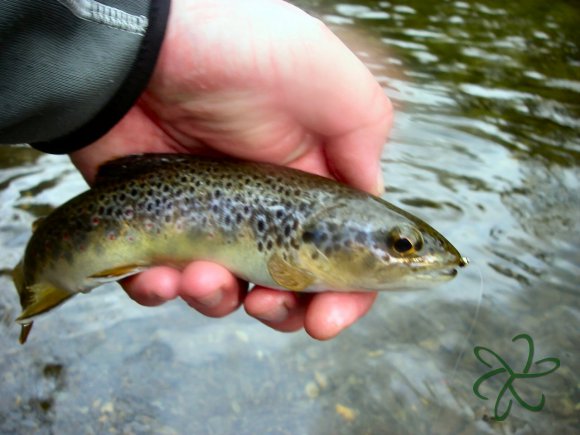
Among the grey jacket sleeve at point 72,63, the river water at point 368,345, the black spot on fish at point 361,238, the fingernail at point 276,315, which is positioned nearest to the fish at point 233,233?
the black spot on fish at point 361,238

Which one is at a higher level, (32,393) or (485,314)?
(485,314)

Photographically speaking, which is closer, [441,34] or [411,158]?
[411,158]

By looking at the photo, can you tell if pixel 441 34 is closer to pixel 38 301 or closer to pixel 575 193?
pixel 575 193

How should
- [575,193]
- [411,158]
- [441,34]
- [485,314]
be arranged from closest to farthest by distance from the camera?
[485,314] < [575,193] < [411,158] < [441,34]

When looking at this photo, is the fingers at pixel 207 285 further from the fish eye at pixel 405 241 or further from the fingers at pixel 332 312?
the fish eye at pixel 405 241

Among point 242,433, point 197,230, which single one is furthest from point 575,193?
point 197,230

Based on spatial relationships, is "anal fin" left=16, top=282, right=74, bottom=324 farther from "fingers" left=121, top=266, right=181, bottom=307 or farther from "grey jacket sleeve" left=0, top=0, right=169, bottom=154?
"grey jacket sleeve" left=0, top=0, right=169, bottom=154

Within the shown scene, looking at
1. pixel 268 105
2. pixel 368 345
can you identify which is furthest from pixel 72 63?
pixel 368 345
